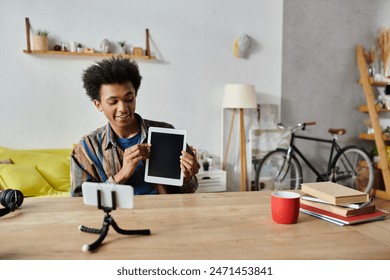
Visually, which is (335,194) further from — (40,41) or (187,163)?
(40,41)

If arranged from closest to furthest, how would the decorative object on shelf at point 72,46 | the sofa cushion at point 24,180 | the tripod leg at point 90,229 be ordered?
the tripod leg at point 90,229
the sofa cushion at point 24,180
the decorative object on shelf at point 72,46

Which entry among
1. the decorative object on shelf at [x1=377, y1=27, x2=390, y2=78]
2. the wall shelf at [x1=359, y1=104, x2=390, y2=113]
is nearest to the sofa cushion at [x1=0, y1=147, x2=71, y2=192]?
the wall shelf at [x1=359, y1=104, x2=390, y2=113]

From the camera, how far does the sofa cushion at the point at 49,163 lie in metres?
2.98

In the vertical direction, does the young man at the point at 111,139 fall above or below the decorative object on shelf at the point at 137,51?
below

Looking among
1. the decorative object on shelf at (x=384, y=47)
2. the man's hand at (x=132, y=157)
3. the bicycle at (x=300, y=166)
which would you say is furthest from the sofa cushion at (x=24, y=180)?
the decorative object on shelf at (x=384, y=47)

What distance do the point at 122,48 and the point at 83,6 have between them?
1.72 ft

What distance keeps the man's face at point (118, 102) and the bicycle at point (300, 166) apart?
2.49 m

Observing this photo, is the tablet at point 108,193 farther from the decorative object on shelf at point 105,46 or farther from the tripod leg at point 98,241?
the decorative object on shelf at point 105,46

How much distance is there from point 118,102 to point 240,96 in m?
2.18

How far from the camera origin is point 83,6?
134 inches

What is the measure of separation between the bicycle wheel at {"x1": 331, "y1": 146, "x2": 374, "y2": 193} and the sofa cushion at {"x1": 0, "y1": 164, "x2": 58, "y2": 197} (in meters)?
3.14

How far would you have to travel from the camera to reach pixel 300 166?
416 centimetres
